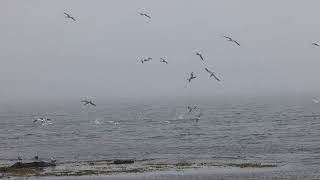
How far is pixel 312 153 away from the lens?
7538 centimetres

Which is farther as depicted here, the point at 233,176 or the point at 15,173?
the point at 15,173

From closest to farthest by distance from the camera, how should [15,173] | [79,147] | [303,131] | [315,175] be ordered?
[315,175], [15,173], [79,147], [303,131]

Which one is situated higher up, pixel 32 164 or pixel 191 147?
pixel 191 147

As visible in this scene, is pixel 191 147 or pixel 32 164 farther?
pixel 191 147

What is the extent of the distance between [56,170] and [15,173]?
4.37 meters

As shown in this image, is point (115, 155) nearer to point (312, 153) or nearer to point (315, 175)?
point (312, 153)

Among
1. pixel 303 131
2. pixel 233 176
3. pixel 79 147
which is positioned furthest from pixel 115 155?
pixel 303 131

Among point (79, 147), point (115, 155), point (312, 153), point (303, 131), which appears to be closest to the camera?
point (312, 153)

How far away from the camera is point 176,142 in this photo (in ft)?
322

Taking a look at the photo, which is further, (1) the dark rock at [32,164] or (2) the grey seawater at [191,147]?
(1) the dark rock at [32,164]

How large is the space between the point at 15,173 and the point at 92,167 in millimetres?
8353

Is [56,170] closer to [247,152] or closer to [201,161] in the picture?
[201,161]

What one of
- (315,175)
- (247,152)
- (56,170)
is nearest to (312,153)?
(247,152)

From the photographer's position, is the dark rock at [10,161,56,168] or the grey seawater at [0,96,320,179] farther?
the dark rock at [10,161,56,168]
